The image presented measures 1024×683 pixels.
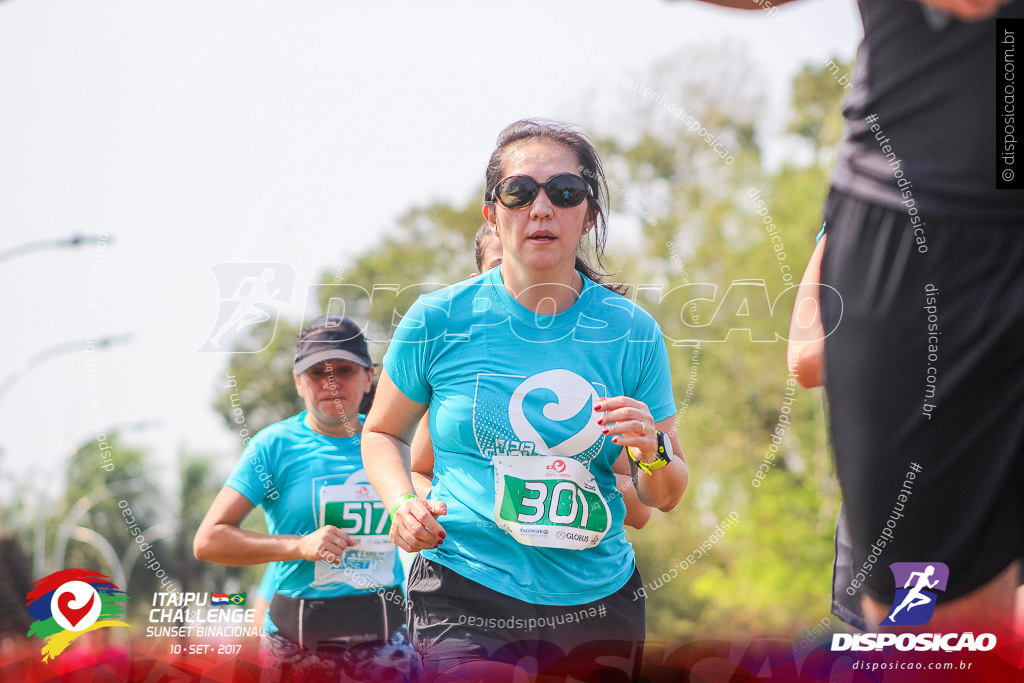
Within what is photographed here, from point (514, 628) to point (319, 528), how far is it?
1086 millimetres

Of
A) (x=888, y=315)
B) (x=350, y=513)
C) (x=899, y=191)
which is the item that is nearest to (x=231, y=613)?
(x=350, y=513)

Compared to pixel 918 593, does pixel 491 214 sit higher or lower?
higher

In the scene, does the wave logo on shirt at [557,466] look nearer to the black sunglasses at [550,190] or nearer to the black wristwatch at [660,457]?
the black wristwatch at [660,457]

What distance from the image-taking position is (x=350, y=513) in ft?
10.5

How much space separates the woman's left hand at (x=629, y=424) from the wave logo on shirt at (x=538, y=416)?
6.0 inches

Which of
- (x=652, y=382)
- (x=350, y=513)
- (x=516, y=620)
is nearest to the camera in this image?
(x=516, y=620)

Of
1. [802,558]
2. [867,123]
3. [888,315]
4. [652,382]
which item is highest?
[867,123]

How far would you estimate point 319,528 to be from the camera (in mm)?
3223

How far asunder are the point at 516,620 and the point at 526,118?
4.94 ft

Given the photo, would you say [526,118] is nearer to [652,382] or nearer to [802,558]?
[652,382]

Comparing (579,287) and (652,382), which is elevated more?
(579,287)

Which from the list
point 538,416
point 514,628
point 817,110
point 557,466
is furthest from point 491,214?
point 817,110

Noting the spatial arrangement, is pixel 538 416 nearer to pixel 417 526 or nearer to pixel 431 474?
pixel 417 526

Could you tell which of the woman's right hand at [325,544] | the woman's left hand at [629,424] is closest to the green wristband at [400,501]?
the woman's left hand at [629,424]
